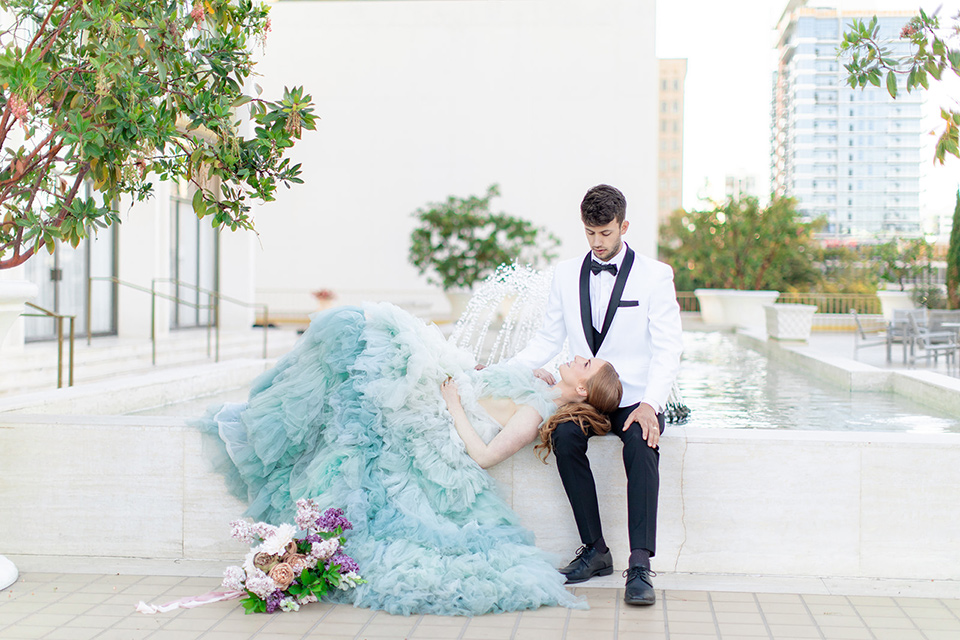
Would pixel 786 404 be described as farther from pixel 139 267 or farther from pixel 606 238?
pixel 139 267

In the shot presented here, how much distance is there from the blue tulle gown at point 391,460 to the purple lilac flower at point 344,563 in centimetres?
5

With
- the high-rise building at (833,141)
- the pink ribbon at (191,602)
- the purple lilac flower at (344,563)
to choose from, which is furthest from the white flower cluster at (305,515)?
the high-rise building at (833,141)

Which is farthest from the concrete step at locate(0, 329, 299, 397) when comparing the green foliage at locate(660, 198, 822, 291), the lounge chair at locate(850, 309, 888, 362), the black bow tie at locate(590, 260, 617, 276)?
the green foliage at locate(660, 198, 822, 291)

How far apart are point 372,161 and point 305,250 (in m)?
3.72

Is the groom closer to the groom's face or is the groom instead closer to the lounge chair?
the groom's face

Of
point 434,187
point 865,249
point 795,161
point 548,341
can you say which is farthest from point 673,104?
point 548,341

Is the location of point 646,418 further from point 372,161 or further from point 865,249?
point 865,249

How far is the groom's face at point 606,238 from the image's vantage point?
3.69m

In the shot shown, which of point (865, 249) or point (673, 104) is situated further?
point (673, 104)

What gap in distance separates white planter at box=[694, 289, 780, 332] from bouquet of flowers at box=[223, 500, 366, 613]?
55.8ft

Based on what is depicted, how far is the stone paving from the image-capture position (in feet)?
9.75

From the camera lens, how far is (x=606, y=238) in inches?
146

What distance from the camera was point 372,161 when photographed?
95.1ft

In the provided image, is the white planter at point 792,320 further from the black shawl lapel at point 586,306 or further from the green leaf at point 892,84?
the green leaf at point 892,84
